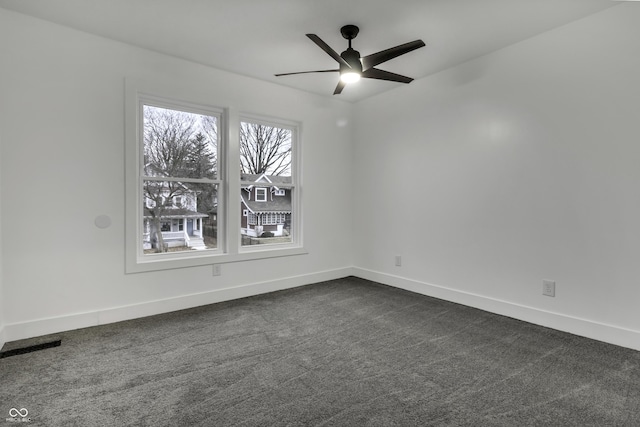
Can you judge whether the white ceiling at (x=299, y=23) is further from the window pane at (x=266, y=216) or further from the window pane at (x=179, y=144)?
the window pane at (x=266, y=216)

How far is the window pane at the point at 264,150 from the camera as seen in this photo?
406 cm

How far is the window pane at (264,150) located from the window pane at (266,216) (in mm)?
224

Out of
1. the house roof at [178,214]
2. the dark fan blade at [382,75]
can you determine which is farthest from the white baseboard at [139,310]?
the dark fan blade at [382,75]

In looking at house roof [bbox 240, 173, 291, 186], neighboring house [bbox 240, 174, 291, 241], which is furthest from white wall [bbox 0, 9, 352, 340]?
house roof [bbox 240, 173, 291, 186]

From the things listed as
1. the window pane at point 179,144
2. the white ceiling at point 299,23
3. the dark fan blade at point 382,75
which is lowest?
the window pane at point 179,144

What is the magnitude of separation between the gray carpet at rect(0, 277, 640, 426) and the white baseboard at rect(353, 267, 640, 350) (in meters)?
0.10

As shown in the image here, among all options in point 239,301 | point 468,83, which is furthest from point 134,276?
point 468,83

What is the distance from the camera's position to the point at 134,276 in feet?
10.5

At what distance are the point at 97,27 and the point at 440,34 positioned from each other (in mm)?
3012

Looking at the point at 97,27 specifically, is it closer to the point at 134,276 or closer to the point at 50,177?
the point at 50,177

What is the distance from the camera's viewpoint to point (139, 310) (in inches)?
127

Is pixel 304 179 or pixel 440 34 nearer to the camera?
pixel 440 34

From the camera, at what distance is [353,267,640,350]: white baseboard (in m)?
2.61

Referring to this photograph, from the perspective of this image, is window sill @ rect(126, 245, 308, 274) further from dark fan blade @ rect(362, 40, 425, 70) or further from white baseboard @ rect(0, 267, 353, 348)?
dark fan blade @ rect(362, 40, 425, 70)
